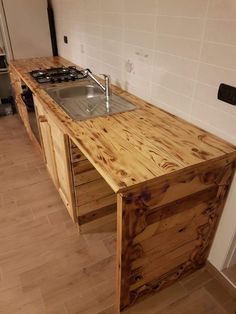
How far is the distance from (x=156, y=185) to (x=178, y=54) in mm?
767

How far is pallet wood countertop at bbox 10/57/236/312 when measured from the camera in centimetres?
95

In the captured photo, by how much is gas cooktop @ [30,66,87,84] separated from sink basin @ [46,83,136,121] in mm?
170

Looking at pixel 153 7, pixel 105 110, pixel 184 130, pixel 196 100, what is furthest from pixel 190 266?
pixel 153 7

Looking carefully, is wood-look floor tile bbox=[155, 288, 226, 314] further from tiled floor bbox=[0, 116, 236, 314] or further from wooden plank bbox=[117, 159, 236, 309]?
wooden plank bbox=[117, 159, 236, 309]

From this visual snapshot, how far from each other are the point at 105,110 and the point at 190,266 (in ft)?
3.54

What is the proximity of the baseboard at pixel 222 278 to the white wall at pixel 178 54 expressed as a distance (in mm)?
51

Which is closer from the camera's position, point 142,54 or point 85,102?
point 142,54

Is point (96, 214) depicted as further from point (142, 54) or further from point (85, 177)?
point (142, 54)

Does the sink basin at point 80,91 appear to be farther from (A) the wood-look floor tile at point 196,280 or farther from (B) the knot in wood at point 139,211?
(A) the wood-look floor tile at point 196,280

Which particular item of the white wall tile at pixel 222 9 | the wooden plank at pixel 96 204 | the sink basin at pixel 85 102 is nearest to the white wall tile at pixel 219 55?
the white wall tile at pixel 222 9

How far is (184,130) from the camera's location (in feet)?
4.22

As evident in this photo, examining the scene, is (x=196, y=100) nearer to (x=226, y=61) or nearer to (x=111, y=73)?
(x=226, y=61)

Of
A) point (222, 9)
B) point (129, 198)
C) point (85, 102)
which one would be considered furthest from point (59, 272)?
point (222, 9)

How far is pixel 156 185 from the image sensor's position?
0.93 meters
